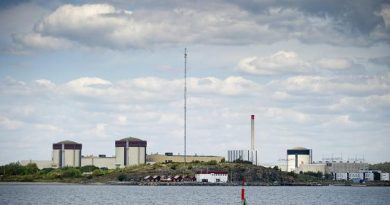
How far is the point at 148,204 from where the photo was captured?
129 meters

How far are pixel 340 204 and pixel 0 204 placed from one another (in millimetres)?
57819

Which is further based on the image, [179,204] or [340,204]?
[340,204]

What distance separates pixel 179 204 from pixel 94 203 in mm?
13340

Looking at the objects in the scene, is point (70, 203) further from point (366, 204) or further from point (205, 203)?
point (366, 204)

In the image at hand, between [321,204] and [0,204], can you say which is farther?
[321,204]

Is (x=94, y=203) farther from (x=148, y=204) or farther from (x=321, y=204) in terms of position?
(x=321, y=204)

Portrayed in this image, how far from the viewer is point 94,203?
129m

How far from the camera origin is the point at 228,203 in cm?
13312

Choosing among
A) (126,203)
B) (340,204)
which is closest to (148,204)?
(126,203)

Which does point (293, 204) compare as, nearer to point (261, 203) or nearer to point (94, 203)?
point (261, 203)

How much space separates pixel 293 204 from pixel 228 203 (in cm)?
1193

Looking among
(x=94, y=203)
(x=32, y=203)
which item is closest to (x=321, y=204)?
(x=94, y=203)

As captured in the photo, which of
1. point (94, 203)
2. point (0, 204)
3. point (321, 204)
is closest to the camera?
point (0, 204)

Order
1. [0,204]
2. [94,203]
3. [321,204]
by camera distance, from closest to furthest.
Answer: [0,204]
[94,203]
[321,204]
